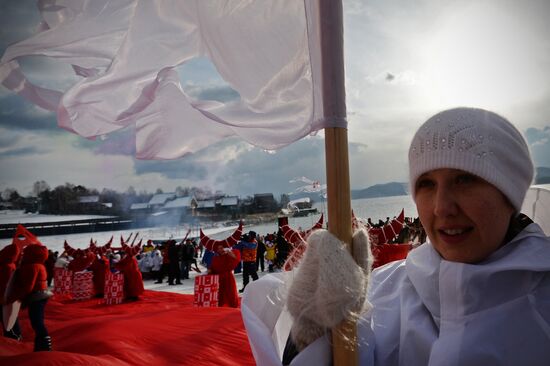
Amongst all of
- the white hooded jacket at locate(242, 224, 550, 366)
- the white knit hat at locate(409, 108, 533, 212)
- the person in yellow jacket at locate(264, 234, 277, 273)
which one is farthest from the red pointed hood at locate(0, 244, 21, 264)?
the person in yellow jacket at locate(264, 234, 277, 273)

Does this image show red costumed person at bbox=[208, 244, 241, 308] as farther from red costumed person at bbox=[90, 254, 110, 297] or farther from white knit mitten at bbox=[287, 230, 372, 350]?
white knit mitten at bbox=[287, 230, 372, 350]

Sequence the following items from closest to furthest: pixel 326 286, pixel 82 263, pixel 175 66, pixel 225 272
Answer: pixel 326 286 < pixel 175 66 < pixel 225 272 < pixel 82 263

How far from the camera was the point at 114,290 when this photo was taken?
7.82 meters

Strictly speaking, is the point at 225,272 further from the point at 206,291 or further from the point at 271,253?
the point at 271,253

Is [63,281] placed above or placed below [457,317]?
below

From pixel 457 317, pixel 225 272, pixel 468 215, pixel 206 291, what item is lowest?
pixel 206 291

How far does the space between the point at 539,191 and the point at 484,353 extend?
0.96m

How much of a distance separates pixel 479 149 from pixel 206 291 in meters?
6.05

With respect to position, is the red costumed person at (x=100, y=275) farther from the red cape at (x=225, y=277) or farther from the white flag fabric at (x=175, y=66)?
the white flag fabric at (x=175, y=66)

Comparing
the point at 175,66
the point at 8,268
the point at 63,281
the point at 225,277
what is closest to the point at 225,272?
the point at 225,277

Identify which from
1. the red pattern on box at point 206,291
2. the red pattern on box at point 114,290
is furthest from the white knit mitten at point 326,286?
the red pattern on box at point 114,290

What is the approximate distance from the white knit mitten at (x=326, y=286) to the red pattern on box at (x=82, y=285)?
29.8 ft

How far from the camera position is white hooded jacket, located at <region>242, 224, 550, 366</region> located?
37.4 inches

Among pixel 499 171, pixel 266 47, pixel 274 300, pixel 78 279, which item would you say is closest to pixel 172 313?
pixel 274 300
